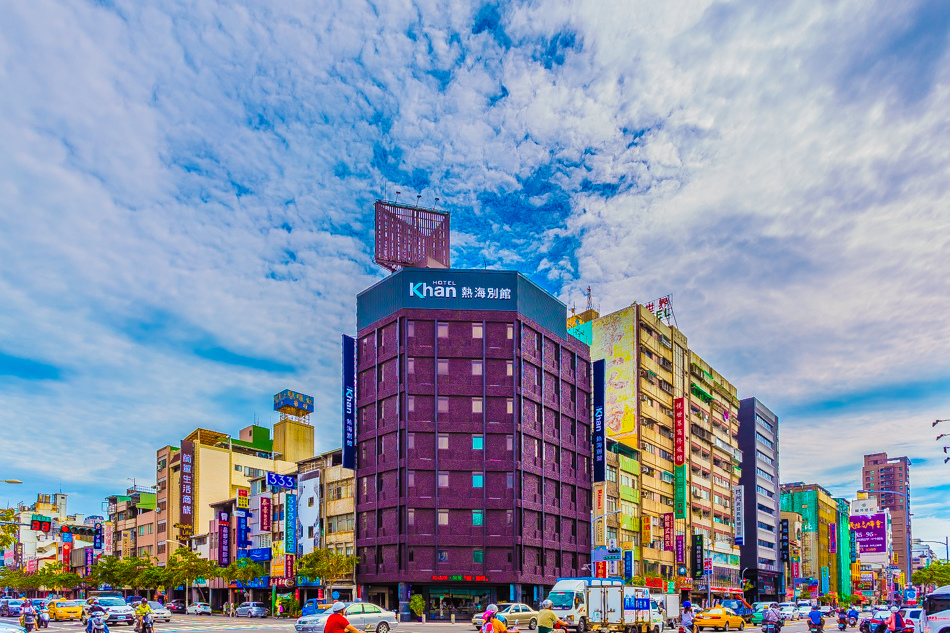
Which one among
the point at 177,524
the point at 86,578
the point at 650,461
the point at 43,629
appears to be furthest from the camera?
the point at 86,578

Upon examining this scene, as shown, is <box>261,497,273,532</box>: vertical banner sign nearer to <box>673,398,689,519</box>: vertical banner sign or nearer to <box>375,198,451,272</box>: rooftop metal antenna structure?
<box>375,198,451,272</box>: rooftop metal antenna structure

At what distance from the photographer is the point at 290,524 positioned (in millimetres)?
86875

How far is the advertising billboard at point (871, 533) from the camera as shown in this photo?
271ft

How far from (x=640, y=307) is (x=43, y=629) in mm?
69682

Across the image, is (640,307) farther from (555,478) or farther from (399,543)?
(399,543)

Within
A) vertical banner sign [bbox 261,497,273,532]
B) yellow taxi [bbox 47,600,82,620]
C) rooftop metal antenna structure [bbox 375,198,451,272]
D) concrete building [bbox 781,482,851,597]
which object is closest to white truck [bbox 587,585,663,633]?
yellow taxi [bbox 47,600,82,620]

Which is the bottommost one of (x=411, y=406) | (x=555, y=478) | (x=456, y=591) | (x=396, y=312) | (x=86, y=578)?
(x=86, y=578)

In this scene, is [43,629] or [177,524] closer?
[43,629]

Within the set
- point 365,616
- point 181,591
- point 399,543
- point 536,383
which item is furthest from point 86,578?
point 365,616

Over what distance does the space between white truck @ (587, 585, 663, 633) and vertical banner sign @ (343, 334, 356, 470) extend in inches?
1725

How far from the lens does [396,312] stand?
3113 inches

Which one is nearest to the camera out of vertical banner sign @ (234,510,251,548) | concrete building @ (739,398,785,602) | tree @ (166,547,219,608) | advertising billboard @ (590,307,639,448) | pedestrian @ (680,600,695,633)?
pedestrian @ (680,600,695,633)

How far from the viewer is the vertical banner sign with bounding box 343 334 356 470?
80.6 m

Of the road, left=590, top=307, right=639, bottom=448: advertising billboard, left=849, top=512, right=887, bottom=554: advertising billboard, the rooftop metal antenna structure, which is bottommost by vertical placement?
the road
